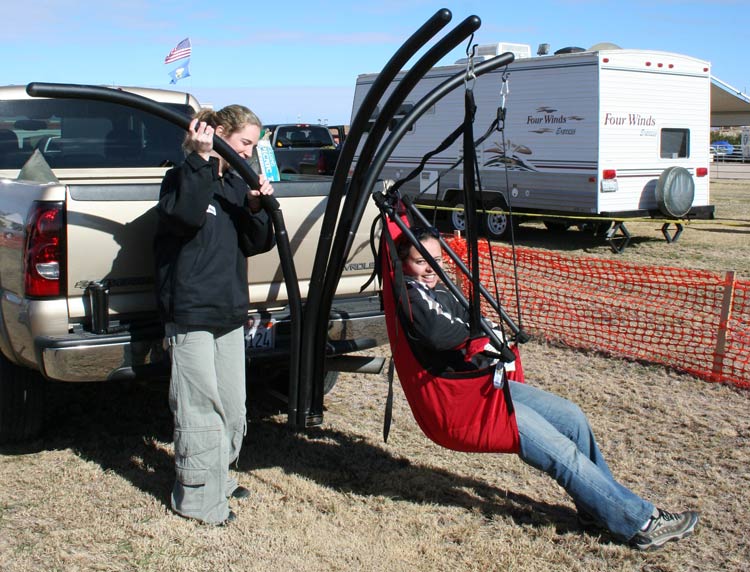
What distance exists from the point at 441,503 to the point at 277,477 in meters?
0.86

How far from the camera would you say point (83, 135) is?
5.62 meters

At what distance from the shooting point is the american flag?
39.1ft

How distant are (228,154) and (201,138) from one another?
0.14 m

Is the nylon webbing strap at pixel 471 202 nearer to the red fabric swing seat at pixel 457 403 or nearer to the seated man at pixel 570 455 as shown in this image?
the seated man at pixel 570 455

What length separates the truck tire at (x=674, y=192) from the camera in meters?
12.2

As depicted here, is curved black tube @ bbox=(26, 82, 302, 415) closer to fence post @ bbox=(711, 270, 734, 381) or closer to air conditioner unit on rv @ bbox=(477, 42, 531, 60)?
fence post @ bbox=(711, 270, 734, 381)

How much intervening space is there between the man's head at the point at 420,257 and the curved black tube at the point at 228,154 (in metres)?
0.52

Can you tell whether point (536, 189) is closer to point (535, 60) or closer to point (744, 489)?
point (535, 60)

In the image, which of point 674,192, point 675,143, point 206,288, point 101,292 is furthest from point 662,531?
point 675,143

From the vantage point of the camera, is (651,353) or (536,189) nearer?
(651,353)

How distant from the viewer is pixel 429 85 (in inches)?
538

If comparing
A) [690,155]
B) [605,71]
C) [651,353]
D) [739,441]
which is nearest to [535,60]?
[605,71]

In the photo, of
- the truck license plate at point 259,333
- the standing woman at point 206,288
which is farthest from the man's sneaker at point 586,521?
the truck license plate at point 259,333

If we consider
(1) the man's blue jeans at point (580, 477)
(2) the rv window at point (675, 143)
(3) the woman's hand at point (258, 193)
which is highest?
(2) the rv window at point (675, 143)
